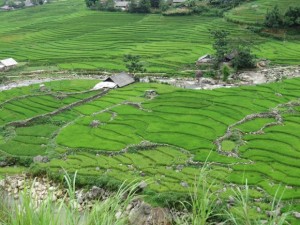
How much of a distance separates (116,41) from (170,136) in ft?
157

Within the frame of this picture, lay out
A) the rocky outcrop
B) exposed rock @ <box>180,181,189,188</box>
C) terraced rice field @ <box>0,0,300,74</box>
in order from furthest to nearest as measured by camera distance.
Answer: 1. terraced rice field @ <box>0,0,300,74</box>
2. exposed rock @ <box>180,181,189,188</box>
3. the rocky outcrop

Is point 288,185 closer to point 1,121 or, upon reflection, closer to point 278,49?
point 1,121

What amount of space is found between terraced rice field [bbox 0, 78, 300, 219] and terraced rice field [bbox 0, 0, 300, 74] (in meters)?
16.1

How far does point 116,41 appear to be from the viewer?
78.4 metres

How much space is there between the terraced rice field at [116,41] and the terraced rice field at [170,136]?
16135 millimetres

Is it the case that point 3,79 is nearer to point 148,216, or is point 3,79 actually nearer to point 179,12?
point 148,216

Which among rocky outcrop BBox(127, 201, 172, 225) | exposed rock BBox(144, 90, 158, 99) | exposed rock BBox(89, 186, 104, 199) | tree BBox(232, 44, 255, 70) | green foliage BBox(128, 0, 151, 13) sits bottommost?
exposed rock BBox(89, 186, 104, 199)

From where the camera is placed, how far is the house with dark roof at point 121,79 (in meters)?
50.7

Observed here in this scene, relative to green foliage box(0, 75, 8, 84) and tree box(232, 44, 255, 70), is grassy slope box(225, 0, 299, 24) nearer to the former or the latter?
tree box(232, 44, 255, 70)

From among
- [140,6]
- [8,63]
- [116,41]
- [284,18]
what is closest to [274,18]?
[284,18]

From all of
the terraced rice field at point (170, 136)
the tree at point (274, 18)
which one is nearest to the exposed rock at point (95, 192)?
the terraced rice field at point (170, 136)

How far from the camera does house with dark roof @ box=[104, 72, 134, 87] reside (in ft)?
166

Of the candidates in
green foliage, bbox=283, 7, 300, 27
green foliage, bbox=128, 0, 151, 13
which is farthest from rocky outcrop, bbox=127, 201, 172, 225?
green foliage, bbox=128, 0, 151, 13

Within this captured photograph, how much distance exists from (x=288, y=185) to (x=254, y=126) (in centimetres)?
1017
